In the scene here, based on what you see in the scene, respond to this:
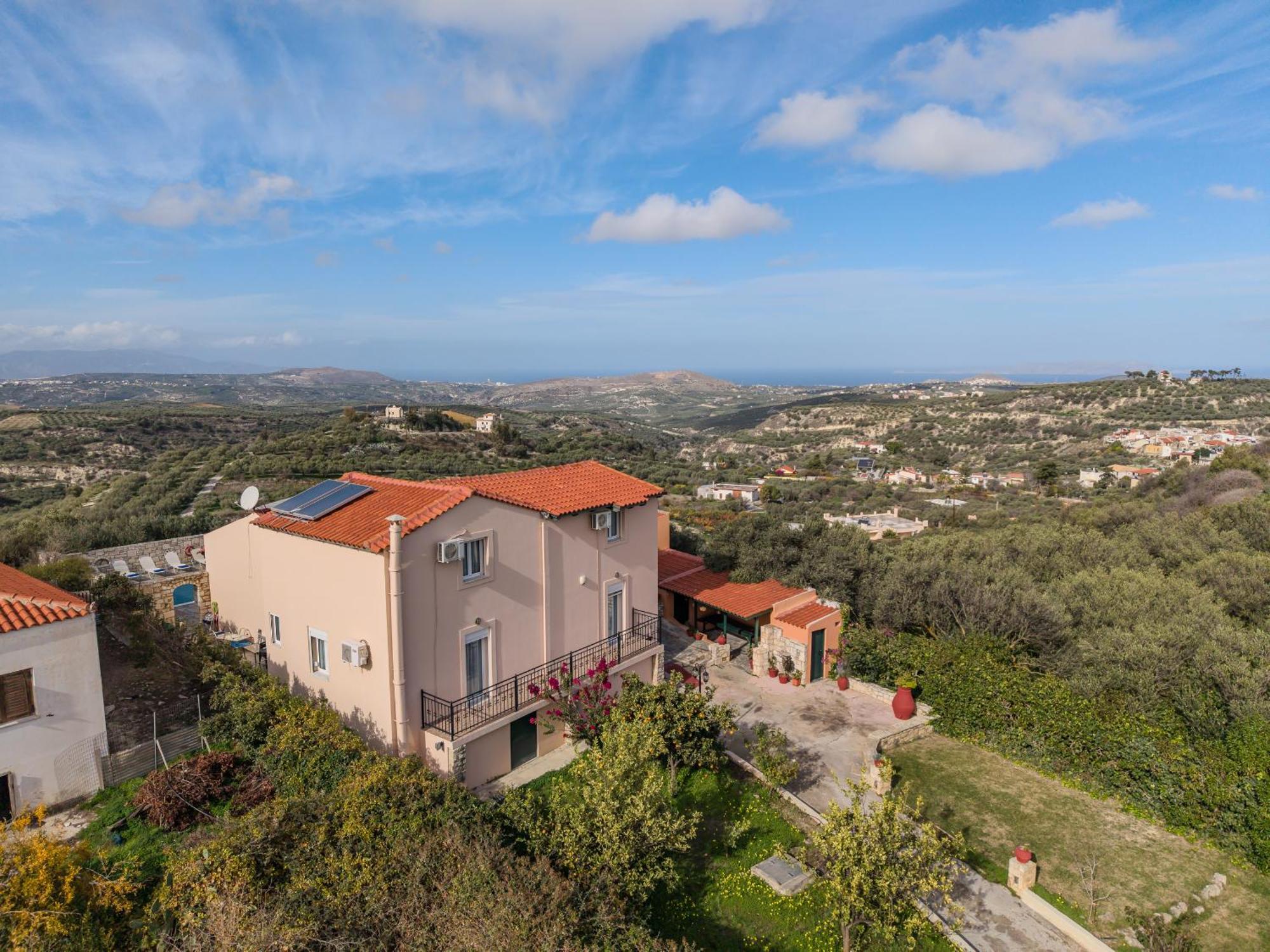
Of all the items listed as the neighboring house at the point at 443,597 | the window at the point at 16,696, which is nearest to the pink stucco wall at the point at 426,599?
the neighboring house at the point at 443,597

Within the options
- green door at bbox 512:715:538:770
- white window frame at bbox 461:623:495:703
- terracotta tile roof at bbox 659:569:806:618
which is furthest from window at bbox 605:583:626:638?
terracotta tile roof at bbox 659:569:806:618

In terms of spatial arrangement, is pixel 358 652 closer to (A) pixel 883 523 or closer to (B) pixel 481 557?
(B) pixel 481 557

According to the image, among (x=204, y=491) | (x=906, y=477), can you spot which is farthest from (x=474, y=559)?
(x=906, y=477)

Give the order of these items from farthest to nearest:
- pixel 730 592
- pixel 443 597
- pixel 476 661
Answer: pixel 730 592
pixel 476 661
pixel 443 597

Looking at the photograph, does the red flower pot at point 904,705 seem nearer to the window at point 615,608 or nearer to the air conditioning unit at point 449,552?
the window at point 615,608

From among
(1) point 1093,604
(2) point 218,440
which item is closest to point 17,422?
(2) point 218,440

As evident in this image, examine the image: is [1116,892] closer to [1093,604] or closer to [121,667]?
[1093,604]
